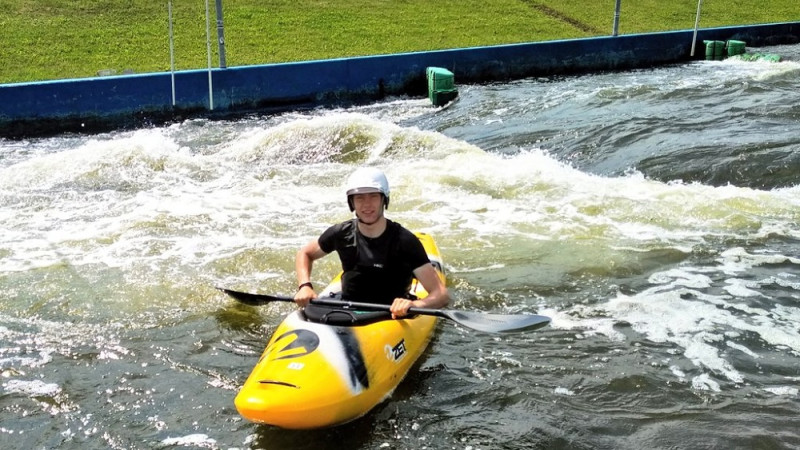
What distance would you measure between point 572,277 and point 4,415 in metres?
3.93

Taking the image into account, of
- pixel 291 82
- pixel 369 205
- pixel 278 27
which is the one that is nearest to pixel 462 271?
pixel 369 205

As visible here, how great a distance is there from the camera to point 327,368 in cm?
379

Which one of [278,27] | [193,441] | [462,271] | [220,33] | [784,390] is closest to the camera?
[193,441]

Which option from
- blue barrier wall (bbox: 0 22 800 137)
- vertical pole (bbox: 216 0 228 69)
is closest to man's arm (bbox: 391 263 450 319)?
vertical pole (bbox: 216 0 228 69)

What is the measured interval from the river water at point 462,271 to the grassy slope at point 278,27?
3548 mm

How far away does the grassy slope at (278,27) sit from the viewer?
1426 cm

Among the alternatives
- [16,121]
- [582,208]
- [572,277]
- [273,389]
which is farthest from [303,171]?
[273,389]

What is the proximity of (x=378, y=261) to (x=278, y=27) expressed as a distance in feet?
44.0

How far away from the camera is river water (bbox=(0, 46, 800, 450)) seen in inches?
156

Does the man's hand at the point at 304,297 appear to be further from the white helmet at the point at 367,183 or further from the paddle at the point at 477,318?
the white helmet at the point at 367,183

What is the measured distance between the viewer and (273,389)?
3645 mm

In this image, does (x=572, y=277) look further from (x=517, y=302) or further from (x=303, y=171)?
(x=303, y=171)

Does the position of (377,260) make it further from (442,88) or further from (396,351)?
(442,88)

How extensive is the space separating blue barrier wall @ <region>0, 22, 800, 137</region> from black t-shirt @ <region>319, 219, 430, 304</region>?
8.62 meters
